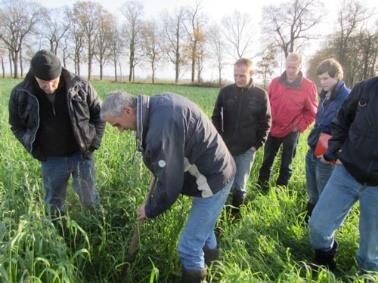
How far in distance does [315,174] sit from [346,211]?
1.02 meters

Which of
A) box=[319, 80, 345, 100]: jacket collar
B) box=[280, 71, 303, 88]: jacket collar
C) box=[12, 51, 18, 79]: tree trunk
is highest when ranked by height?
box=[12, 51, 18, 79]: tree trunk

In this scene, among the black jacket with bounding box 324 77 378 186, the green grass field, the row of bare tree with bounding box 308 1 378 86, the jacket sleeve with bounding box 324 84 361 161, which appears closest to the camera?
the green grass field

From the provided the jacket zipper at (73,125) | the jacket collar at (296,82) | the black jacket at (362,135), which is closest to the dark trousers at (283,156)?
the jacket collar at (296,82)

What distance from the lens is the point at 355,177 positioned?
2598 mm

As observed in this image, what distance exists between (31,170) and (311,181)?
128 inches

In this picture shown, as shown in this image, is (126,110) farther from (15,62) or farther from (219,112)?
(15,62)

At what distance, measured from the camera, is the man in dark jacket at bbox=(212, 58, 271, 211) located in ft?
13.5

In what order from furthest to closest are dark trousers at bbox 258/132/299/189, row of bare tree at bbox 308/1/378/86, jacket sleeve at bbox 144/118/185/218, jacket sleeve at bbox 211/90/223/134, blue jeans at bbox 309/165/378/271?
row of bare tree at bbox 308/1/378/86 → dark trousers at bbox 258/132/299/189 → jacket sleeve at bbox 211/90/223/134 → blue jeans at bbox 309/165/378/271 → jacket sleeve at bbox 144/118/185/218

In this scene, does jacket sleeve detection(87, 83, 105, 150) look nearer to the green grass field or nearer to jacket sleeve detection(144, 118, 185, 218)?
the green grass field

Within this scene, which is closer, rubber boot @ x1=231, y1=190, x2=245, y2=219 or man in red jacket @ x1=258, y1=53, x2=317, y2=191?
rubber boot @ x1=231, y1=190, x2=245, y2=219

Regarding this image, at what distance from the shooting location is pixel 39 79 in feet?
9.85

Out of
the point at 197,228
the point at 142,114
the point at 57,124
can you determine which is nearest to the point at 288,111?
the point at 197,228

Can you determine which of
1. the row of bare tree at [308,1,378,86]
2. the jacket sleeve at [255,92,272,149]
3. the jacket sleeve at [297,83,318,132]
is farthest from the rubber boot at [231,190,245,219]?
the row of bare tree at [308,1,378,86]

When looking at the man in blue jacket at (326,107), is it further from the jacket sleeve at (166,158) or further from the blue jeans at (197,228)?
the jacket sleeve at (166,158)
